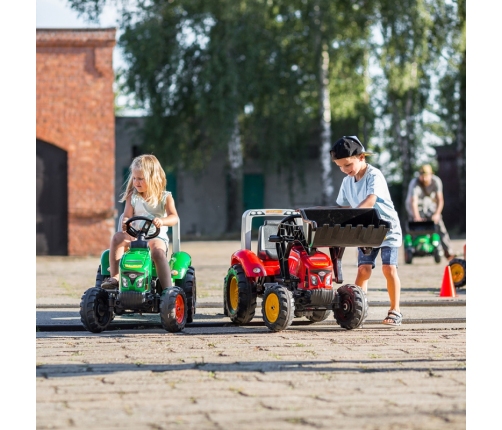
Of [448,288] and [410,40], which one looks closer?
[448,288]

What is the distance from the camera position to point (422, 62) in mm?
33438

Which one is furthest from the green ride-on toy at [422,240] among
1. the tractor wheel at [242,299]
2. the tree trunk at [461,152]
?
the tree trunk at [461,152]

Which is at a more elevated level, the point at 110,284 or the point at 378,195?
the point at 378,195

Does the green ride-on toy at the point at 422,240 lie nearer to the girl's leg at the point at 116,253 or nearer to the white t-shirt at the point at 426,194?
the white t-shirt at the point at 426,194

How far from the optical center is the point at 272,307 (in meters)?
8.62

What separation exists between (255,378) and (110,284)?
2.89 m

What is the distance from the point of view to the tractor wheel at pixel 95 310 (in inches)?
341

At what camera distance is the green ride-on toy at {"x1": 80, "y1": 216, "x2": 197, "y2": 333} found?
8.56 m

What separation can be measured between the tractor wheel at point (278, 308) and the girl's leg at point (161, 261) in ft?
2.95

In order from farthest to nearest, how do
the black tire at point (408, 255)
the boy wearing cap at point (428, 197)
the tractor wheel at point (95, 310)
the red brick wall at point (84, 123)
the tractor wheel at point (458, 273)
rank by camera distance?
the red brick wall at point (84, 123)
the black tire at point (408, 255)
the boy wearing cap at point (428, 197)
the tractor wheel at point (458, 273)
the tractor wheel at point (95, 310)

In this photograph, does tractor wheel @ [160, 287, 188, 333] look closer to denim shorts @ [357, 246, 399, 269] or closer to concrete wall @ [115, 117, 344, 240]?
denim shorts @ [357, 246, 399, 269]

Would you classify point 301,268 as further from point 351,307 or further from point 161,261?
point 161,261

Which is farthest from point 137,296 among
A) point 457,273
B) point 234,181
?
point 234,181

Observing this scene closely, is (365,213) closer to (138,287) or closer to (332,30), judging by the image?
(138,287)
